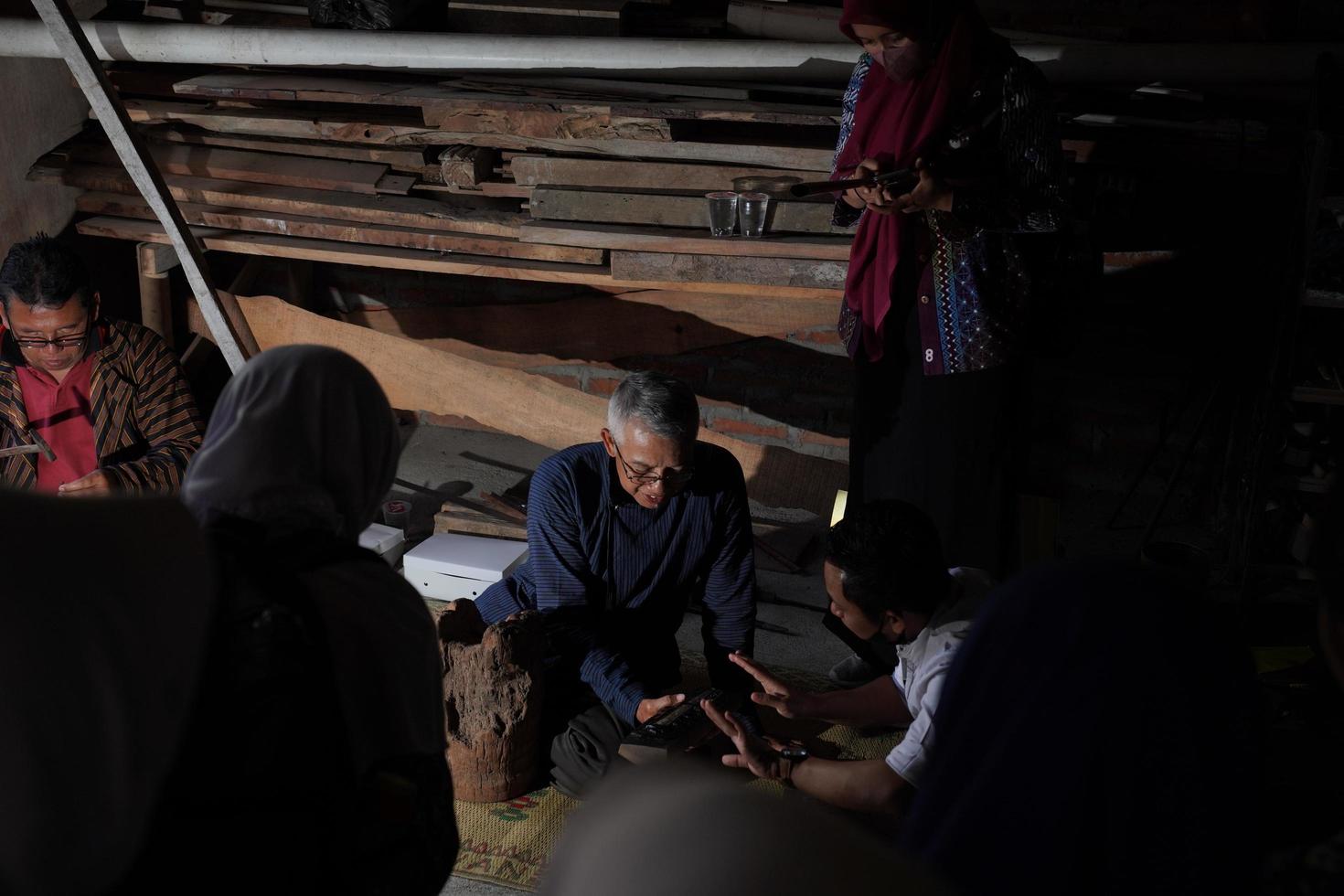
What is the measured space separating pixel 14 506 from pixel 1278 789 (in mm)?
2507

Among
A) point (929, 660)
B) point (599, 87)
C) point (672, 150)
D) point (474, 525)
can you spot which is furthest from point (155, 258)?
point (929, 660)

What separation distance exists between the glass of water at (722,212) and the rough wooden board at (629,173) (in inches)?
2.9

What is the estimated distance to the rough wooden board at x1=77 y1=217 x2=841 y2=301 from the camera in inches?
172

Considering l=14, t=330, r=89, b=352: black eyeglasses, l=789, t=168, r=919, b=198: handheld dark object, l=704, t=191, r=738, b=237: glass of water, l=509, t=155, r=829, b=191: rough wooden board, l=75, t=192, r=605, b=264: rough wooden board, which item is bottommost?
l=14, t=330, r=89, b=352: black eyeglasses

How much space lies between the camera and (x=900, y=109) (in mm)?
3023

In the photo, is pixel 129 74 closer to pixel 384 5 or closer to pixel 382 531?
pixel 384 5

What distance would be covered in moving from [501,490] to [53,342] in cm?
220

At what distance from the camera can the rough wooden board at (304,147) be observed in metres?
4.52

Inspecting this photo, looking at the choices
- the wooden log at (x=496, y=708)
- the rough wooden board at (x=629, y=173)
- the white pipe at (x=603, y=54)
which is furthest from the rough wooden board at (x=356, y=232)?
the wooden log at (x=496, y=708)

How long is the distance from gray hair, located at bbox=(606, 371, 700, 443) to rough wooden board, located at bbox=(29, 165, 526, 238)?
1697mm

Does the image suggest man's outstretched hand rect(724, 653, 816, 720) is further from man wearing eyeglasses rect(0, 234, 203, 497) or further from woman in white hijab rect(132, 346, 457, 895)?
man wearing eyeglasses rect(0, 234, 203, 497)

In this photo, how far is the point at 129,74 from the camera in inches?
186

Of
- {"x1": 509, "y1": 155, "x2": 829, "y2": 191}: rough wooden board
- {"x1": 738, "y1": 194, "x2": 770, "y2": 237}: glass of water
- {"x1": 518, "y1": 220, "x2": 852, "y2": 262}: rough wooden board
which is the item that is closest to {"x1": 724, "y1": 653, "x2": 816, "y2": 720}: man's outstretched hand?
{"x1": 518, "y1": 220, "x2": 852, "y2": 262}: rough wooden board

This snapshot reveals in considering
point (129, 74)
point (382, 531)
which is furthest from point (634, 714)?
point (129, 74)
